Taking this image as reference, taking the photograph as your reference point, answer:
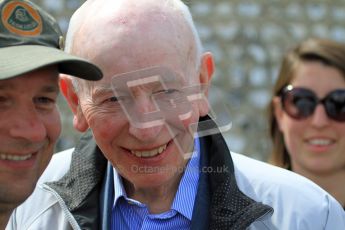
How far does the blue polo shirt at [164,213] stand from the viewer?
10.3 feet

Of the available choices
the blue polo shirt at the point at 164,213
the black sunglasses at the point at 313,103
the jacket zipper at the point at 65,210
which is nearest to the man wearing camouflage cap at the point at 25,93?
the jacket zipper at the point at 65,210

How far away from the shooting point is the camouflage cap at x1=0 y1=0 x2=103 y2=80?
8.70 feet

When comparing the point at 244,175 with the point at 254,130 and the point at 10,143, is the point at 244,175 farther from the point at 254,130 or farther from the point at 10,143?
the point at 254,130

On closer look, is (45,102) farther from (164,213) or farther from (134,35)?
(164,213)

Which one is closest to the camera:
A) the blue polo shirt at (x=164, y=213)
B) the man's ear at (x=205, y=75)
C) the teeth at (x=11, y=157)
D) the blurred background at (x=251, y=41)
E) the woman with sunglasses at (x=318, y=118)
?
the teeth at (x=11, y=157)

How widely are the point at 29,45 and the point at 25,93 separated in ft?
0.52

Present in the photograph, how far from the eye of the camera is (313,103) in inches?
181

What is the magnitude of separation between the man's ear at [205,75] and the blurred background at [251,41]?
5.67 meters

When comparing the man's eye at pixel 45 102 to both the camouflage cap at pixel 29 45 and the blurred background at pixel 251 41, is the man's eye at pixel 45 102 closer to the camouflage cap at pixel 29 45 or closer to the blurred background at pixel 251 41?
the camouflage cap at pixel 29 45

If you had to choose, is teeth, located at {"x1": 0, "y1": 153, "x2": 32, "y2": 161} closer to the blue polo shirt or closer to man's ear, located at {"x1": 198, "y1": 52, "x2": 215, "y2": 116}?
Answer: the blue polo shirt

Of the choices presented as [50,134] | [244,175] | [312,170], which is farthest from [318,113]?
[50,134]

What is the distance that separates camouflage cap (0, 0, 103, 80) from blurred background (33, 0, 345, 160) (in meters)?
6.21

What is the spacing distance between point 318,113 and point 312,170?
0.31 metres

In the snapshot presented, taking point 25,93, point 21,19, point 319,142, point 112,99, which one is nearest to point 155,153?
point 112,99
